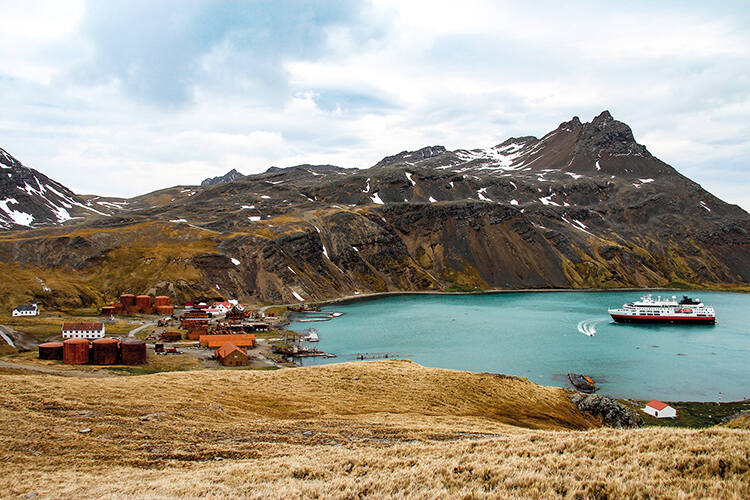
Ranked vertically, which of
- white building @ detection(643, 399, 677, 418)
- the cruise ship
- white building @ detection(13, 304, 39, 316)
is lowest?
white building @ detection(643, 399, 677, 418)

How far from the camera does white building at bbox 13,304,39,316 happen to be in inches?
3233

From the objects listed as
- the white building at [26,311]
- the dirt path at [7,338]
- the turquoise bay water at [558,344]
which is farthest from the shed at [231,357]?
the white building at [26,311]

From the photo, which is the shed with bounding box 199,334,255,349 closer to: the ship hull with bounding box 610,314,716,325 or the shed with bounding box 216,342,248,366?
the shed with bounding box 216,342,248,366

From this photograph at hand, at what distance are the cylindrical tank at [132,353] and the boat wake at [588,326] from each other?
244 feet

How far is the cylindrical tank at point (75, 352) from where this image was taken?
5241cm

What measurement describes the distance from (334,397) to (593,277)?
174 m

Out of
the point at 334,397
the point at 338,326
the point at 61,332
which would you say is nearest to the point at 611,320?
the point at 338,326

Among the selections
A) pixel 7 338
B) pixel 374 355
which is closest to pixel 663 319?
pixel 374 355

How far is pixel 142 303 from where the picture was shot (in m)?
100

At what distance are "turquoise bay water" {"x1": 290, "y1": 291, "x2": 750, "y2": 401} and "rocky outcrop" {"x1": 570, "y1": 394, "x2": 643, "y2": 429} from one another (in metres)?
20.6

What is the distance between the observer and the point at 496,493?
1190 centimetres

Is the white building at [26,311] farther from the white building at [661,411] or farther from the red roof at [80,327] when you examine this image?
the white building at [661,411]

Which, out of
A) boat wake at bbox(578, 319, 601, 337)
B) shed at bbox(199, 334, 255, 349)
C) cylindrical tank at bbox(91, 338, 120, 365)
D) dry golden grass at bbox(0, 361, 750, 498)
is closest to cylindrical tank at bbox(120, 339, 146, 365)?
cylindrical tank at bbox(91, 338, 120, 365)

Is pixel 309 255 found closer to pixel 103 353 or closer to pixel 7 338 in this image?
pixel 7 338
